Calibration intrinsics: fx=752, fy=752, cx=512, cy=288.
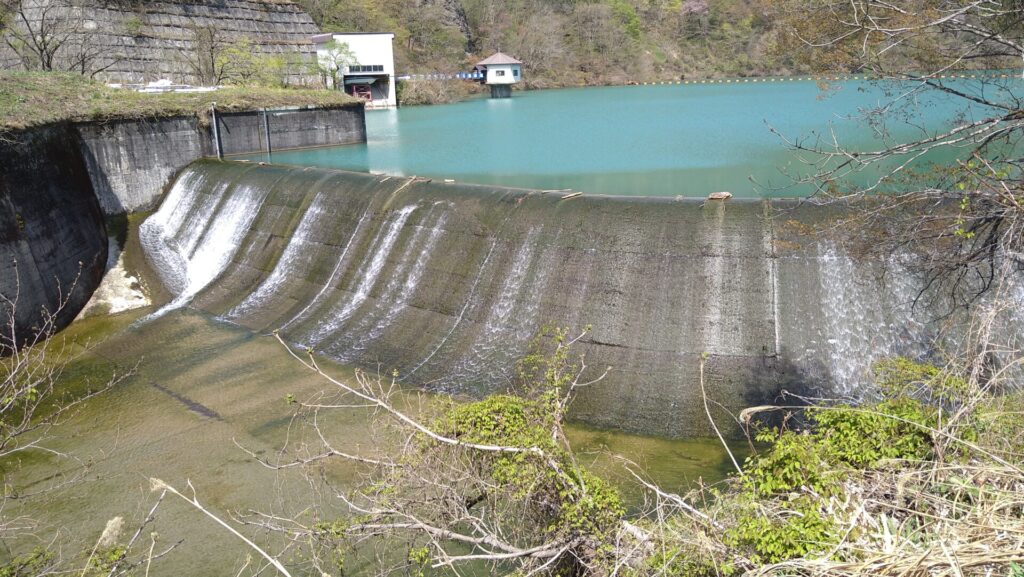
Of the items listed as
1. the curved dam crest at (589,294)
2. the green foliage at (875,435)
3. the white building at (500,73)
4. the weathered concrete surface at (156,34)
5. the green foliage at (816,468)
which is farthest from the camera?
the white building at (500,73)

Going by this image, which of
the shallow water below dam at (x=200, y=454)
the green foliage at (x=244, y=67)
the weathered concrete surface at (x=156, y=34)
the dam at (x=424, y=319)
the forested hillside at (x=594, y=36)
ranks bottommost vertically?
the shallow water below dam at (x=200, y=454)

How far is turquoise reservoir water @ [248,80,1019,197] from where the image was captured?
16438 mm

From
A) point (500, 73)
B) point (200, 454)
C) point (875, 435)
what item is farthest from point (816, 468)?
point (500, 73)

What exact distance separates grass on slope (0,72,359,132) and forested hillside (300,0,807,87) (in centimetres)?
3417

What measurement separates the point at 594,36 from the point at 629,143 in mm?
42288

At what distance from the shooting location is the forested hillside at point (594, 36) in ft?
177

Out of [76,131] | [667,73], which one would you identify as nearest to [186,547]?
[76,131]

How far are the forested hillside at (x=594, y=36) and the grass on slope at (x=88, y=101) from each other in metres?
34.2

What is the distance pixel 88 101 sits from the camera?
53.5 ft

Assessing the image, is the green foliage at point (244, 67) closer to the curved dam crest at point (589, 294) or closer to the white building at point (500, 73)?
the curved dam crest at point (589, 294)

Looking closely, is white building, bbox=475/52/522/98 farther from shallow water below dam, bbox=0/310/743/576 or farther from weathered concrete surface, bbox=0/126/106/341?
shallow water below dam, bbox=0/310/743/576

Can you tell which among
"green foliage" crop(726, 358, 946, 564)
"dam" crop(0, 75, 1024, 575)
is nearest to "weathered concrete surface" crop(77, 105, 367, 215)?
"dam" crop(0, 75, 1024, 575)

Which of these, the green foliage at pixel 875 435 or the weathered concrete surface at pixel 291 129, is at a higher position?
the weathered concrete surface at pixel 291 129

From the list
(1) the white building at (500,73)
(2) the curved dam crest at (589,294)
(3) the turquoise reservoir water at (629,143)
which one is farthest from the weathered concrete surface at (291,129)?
(1) the white building at (500,73)
